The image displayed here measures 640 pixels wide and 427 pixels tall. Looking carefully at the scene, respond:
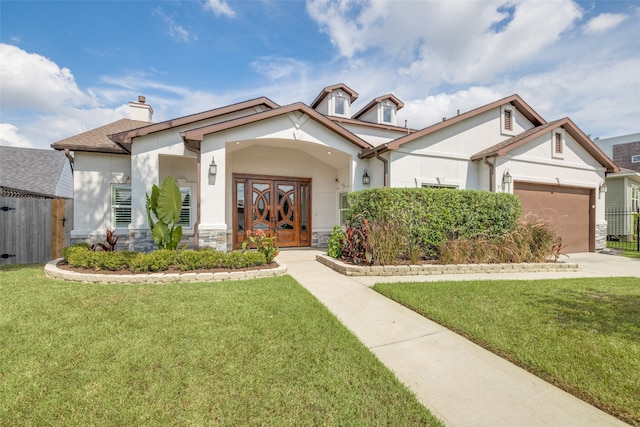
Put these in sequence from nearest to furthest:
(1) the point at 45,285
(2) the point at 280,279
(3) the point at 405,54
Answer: (1) the point at 45,285 → (2) the point at 280,279 → (3) the point at 405,54

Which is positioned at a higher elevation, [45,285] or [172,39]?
[172,39]

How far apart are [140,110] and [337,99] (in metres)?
9.55

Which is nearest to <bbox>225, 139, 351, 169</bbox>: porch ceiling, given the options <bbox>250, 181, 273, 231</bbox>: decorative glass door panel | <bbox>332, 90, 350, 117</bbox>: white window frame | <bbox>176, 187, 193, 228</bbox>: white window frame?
<bbox>250, 181, 273, 231</bbox>: decorative glass door panel

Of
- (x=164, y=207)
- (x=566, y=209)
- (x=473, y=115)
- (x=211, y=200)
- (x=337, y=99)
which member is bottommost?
(x=164, y=207)

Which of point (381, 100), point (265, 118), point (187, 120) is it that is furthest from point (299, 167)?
point (381, 100)

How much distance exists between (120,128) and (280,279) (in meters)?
10.8

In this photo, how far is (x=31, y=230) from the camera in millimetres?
8852

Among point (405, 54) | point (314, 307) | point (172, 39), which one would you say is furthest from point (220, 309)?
point (405, 54)

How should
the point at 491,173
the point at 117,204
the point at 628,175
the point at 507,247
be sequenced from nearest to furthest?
1. the point at 507,247
2. the point at 117,204
3. the point at 491,173
4. the point at 628,175

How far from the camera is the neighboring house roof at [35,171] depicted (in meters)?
16.7

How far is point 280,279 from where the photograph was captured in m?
6.32

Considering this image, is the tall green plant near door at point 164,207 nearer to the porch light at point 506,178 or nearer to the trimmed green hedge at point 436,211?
the trimmed green hedge at point 436,211

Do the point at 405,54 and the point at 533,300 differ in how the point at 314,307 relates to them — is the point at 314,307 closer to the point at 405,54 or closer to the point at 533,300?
the point at 533,300

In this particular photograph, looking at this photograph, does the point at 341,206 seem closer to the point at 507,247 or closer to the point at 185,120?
the point at 507,247
